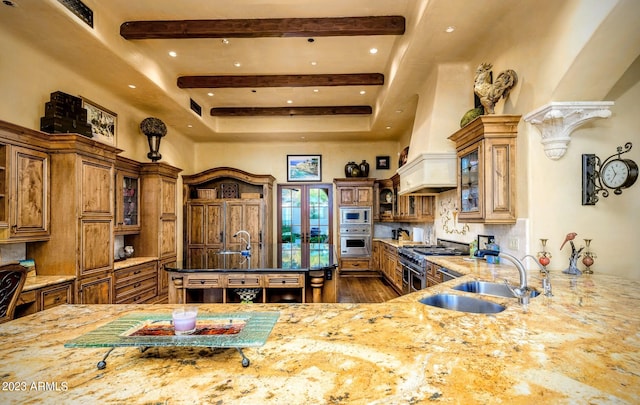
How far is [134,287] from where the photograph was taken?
15.0 ft

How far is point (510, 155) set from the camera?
10.0 feet

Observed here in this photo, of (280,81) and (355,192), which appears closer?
(280,81)

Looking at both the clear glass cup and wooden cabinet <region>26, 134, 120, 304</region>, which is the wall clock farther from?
wooden cabinet <region>26, 134, 120, 304</region>

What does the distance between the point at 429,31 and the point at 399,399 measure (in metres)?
3.42

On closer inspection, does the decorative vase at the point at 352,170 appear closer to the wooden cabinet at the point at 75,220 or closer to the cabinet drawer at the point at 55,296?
the wooden cabinet at the point at 75,220

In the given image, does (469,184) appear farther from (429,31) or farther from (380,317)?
(380,317)

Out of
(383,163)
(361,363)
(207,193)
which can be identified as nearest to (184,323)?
(361,363)

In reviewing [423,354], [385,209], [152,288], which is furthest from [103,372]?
[385,209]

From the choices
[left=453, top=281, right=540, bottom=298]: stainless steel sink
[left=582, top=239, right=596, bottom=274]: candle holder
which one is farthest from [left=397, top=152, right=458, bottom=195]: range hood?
[left=453, top=281, right=540, bottom=298]: stainless steel sink

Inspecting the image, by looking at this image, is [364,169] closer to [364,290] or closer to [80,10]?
[364,290]

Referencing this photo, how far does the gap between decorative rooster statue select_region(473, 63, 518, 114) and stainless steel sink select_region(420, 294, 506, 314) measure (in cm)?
201

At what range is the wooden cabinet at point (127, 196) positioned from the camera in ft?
15.4

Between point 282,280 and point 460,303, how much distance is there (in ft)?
6.08

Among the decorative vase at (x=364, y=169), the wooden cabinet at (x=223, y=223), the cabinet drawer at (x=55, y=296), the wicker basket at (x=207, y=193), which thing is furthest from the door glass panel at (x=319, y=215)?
the cabinet drawer at (x=55, y=296)
